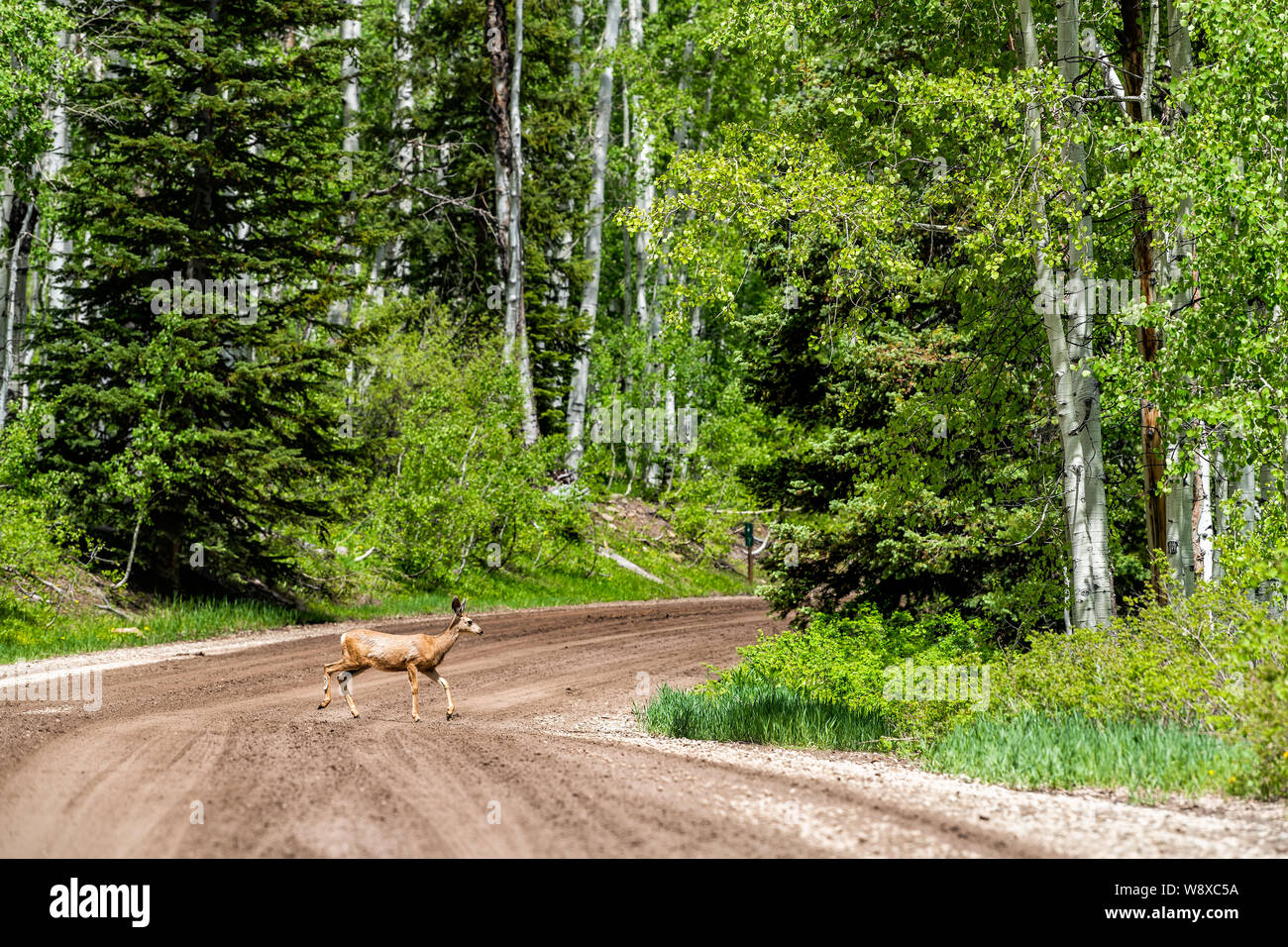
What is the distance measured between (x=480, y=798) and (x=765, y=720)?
5.06m

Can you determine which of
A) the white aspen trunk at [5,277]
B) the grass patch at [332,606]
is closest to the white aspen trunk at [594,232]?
the grass patch at [332,606]

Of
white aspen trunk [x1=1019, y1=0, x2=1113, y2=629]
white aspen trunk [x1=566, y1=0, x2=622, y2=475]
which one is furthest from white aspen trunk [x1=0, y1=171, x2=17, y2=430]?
white aspen trunk [x1=1019, y1=0, x2=1113, y2=629]

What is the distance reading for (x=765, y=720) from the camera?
10.9 m

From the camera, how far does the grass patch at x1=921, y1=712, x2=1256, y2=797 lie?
721 cm

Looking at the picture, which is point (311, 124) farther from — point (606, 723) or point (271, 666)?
point (606, 723)

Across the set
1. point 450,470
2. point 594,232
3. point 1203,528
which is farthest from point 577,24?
point 1203,528

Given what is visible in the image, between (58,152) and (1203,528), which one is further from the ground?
(58,152)

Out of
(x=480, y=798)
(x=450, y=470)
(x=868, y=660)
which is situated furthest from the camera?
(x=450, y=470)

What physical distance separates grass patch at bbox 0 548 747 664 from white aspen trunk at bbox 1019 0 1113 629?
532 inches

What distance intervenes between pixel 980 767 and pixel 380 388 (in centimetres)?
2038

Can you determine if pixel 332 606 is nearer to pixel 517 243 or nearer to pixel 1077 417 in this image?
pixel 517 243

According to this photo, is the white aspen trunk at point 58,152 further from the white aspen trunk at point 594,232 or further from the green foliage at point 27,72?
the white aspen trunk at point 594,232

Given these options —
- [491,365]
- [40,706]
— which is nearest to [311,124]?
[491,365]

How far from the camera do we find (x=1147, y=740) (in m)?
7.86
